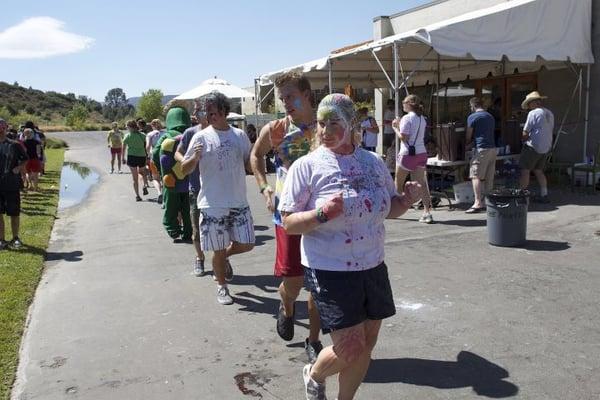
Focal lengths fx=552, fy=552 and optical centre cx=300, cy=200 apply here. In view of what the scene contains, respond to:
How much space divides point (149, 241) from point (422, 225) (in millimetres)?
4147

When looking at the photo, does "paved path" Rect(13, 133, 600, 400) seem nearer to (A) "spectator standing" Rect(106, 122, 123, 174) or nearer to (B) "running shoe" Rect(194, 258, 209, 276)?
(B) "running shoe" Rect(194, 258, 209, 276)

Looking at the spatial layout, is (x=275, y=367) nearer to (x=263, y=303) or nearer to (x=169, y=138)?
(x=263, y=303)

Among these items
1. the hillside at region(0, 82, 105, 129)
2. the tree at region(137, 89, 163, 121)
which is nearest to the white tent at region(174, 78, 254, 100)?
the tree at region(137, 89, 163, 121)

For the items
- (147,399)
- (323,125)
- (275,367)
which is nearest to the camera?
(323,125)

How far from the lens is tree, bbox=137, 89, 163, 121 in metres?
84.3

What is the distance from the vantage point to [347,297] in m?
2.70

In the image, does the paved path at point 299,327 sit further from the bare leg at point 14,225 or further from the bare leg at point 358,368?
the bare leg at point 14,225

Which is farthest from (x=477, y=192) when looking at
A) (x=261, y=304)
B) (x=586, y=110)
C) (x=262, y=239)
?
(x=261, y=304)

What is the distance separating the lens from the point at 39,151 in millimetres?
14984

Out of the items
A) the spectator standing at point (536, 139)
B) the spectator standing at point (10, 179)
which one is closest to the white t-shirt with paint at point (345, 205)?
the spectator standing at point (10, 179)

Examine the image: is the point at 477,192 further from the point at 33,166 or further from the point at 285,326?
the point at 33,166

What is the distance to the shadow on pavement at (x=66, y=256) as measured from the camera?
7495mm

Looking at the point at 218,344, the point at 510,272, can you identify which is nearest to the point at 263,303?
the point at 218,344

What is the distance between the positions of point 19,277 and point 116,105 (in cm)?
16816
